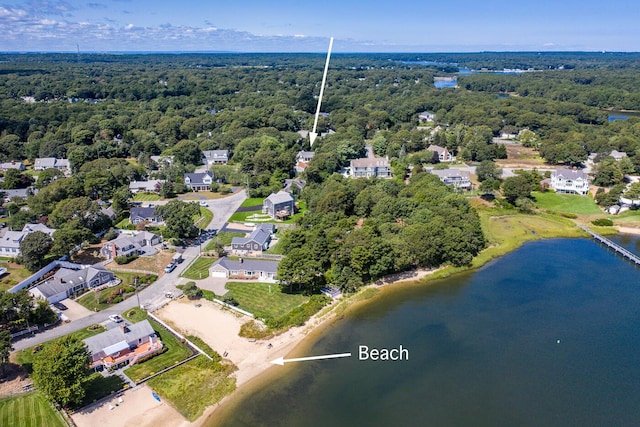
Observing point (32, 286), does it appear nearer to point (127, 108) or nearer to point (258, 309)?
point (258, 309)

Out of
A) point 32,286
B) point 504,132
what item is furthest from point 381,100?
point 32,286

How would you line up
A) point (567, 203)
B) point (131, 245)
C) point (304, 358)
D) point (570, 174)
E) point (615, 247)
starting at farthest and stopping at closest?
point (570, 174), point (567, 203), point (615, 247), point (131, 245), point (304, 358)

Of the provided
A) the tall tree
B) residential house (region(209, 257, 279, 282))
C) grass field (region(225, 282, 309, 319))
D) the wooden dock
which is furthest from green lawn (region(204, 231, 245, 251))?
the wooden dock

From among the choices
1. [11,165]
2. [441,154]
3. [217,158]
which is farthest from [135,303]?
[441,154]

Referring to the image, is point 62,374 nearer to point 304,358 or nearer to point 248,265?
point 304,358

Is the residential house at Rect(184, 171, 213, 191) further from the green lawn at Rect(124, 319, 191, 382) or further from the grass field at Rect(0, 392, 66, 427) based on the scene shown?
the grass field at Rect(0, 392, 66, 427)

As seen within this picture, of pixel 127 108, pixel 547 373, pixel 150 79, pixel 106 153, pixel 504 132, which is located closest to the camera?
pixel 547 373
